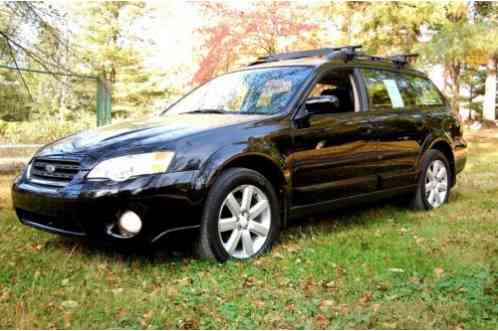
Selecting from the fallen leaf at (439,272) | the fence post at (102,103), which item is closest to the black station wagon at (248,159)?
the fallen leaf at (439,272)

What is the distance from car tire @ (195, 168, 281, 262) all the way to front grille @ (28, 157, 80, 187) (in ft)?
3.13

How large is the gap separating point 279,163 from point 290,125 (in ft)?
1.15

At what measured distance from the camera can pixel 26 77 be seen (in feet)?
27.4

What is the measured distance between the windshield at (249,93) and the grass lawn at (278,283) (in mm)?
1216

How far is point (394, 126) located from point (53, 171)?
3251 mm

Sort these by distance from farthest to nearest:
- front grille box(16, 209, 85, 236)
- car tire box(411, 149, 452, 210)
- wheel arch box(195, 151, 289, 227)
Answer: car tire box(411, 149, 452, 210), wheel arch box(195, 151, 289, 227), front grille box(16, 209, 85, 236)

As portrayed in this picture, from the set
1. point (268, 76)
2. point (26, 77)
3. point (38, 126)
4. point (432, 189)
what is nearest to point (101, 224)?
point (268, 76)

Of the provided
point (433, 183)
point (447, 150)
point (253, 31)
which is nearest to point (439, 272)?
point (433, 183)

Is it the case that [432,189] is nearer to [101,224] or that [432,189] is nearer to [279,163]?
[279,163]

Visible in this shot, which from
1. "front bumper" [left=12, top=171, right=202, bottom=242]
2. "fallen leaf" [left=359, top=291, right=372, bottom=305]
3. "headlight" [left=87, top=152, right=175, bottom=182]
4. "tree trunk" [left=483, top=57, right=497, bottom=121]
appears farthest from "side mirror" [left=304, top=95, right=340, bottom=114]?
"tree trunk" [left=483, top=57, right=497, bottom=121]

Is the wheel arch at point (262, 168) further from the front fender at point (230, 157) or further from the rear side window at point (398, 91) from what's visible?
the rear side window at point (398, 91)

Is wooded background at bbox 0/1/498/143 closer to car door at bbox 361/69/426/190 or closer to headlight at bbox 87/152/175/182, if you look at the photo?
headlight at bbox 87/152/175/182

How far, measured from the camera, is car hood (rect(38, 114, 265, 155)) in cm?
371

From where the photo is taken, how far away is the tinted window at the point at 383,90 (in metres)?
5.18
